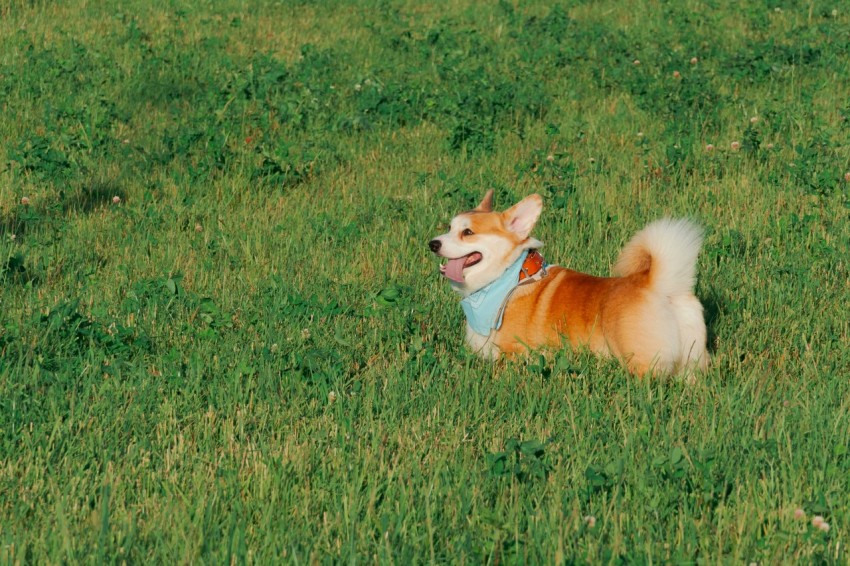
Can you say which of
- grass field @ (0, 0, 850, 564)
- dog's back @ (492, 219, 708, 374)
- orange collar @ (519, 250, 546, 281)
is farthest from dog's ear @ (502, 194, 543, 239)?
grass field @ (0, 0, 850, 564)

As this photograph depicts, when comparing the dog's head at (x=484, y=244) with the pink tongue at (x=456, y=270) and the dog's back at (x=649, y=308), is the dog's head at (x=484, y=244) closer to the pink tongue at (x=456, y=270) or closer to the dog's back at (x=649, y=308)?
the pink tongue at (x=456, y=270)

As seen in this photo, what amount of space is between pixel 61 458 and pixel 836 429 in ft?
9.91

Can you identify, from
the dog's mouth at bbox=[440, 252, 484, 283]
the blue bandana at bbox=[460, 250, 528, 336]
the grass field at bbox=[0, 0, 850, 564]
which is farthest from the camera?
the dog's mouth at bbox=[440, 252, 484, 283]

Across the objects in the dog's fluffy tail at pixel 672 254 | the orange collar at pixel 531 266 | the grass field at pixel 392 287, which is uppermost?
the dog's fluffy tail at pixel 672 254

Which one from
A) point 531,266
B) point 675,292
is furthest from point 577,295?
point 675,292

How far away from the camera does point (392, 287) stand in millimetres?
5516

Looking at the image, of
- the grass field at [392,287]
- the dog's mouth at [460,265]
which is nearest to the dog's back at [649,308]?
the grass field at [392,287]

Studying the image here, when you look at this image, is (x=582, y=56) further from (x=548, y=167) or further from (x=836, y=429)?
(x=836, y=429)

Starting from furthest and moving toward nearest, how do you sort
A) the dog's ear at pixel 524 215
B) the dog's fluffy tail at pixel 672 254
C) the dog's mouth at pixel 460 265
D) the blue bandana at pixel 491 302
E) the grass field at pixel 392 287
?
the dog's mouth at pixel 460 265, the dog's ear at pixel 524 215, the blue bandana at pixel 491 302, the dog's fluffy tail at pixel 672 254, the grass field at pixel 392 287

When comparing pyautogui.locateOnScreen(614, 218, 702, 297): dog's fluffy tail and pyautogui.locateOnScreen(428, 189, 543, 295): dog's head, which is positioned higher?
pyautogui.locateOnScreen(614, 218, 702, 297): dog's fluffy tail

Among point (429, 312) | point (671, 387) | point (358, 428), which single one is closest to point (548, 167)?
point (429, 312)

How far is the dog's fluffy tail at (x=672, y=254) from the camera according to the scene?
14.6 ft

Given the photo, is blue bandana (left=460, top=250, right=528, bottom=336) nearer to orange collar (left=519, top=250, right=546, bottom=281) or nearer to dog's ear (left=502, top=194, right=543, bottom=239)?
orange collar (left=519, top=250, right=546, bottom=281)

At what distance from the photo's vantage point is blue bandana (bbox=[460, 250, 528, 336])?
5.09 m
